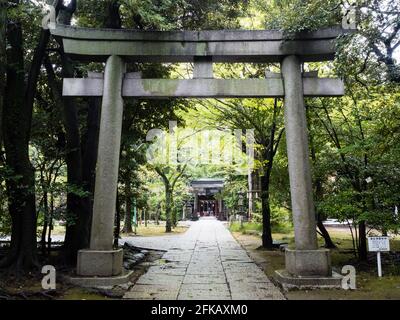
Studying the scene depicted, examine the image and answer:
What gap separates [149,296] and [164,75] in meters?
8.26

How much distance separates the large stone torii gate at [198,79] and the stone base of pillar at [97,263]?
323 mm

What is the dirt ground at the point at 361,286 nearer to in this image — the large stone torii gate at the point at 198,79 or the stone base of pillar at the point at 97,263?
the large stone torii gate at the point at 198,79

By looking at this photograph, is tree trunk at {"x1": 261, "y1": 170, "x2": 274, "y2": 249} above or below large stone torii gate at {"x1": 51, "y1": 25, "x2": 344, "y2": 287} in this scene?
below

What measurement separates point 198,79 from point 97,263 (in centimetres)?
453

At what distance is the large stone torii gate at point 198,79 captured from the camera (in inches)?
328

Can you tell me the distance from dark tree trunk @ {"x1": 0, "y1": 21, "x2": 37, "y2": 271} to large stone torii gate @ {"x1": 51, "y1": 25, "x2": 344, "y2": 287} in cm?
151

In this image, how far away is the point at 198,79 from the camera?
8570mm

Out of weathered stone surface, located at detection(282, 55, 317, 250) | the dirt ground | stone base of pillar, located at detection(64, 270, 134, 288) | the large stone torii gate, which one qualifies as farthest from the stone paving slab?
weathered stone surface, located at detection(282, 55, 317, 250)

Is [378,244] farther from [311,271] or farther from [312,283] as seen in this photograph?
[312,283]

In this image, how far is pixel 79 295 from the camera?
696cm

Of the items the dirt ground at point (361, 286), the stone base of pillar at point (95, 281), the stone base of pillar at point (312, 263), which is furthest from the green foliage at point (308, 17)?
the stone base of pillar at point (95, 281)

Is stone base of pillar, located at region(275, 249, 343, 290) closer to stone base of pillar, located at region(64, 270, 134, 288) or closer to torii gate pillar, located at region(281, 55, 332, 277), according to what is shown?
torii gate pillar, located at region(281, 55, 332, 277)

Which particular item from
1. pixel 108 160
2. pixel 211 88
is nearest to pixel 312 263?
pixel 211 88

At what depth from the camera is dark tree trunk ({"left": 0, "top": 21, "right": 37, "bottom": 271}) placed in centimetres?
871
